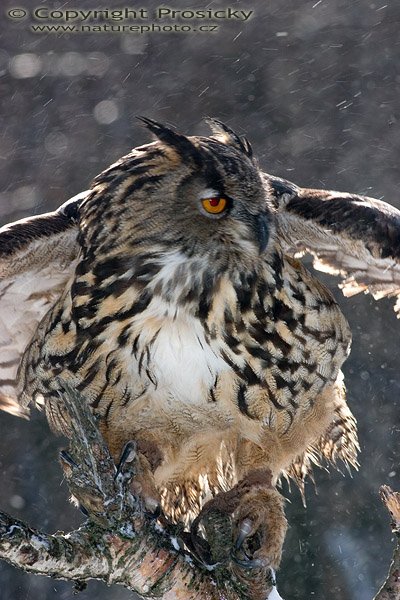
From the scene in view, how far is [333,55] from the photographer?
26.0 ft

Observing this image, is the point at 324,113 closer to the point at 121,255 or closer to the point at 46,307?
the point at 46,307

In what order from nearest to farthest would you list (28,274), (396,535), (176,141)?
(396,535)
(176,141)
(28,274)

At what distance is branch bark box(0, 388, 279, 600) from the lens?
3.37 m

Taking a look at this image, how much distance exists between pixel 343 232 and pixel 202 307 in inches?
23.2

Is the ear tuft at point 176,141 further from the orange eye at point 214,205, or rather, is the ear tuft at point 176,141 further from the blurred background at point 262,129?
the blurred background at point 262,129

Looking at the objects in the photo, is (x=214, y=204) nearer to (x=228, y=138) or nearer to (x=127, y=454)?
(x=228, y=138)

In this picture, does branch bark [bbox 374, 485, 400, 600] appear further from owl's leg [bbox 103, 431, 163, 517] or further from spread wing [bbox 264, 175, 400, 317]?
spread wing [bbox 264, 175, 400, 317]

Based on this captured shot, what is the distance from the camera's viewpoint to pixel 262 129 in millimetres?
7680

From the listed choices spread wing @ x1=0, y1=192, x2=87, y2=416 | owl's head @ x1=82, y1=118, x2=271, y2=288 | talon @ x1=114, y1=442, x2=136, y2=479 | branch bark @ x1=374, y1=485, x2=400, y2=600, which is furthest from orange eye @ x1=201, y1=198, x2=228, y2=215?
branch bark @ x1=374, y1=485, x2=400, y2=600

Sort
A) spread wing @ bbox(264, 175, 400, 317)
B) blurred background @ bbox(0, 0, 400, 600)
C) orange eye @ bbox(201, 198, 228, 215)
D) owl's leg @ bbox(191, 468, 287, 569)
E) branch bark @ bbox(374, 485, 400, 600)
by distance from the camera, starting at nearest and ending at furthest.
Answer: branch bark @ bbox(374, 485, 400, 600) < orange eye @ bbox(201, 198, 228, 215) < owl's leg @ bbox(191, 468, 287, 569) < spread wing @ bbox(264, 175, 400, 317) < blurred background @ bbox(0, 0, 400, 600)

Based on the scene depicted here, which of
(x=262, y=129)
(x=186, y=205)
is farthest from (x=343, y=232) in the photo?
(x=262, y=129)

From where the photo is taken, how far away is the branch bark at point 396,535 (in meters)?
3.64

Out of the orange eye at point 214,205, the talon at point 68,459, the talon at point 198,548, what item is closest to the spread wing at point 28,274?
the orange eye at point 214,205

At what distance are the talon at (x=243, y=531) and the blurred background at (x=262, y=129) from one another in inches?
125
